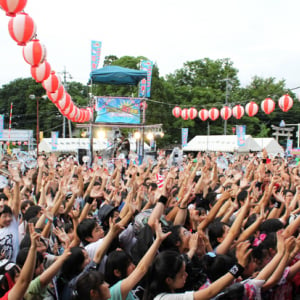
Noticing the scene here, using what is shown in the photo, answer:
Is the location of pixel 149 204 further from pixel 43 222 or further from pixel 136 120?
pixel 136 120

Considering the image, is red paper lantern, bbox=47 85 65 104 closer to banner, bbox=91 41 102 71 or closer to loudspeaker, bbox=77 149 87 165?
loudspeaker, bbox=77 149 87 165

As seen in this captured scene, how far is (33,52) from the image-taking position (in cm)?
738

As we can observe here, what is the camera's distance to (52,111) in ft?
155

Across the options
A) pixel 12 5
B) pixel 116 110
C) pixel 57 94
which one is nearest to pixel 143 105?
pixel 116 110

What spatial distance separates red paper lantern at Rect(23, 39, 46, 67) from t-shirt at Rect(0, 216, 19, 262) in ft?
15.8

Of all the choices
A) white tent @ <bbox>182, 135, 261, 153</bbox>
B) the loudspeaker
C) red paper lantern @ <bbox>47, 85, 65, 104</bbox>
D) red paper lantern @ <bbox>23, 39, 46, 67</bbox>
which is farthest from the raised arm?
white tent @ <bbox>182, 135, 261, 153</bbox>

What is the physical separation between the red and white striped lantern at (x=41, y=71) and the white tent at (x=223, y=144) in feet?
50.1

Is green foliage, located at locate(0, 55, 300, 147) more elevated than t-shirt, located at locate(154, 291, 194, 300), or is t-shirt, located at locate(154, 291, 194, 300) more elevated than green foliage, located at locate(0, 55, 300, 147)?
green foliage, located at locate(0, 55, 300, 147)

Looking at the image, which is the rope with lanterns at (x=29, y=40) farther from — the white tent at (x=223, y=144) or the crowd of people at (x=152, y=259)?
the white tent at (x=223, y=144)

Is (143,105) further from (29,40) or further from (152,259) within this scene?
(152,259)

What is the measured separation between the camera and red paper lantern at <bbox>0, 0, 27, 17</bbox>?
5.41 metres

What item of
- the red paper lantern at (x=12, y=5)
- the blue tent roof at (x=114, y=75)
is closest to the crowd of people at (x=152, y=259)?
the red paper lantern at (x=12, y=5)

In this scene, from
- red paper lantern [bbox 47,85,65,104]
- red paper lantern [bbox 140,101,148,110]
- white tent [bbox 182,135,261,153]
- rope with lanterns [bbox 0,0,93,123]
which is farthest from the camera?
white tent [bbox 182,135,261,153]

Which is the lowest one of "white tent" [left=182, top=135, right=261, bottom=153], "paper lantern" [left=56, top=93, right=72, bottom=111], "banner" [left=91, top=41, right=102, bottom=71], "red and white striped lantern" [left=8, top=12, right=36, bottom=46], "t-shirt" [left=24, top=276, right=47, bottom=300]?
"t-shirt" [left=24, top=276, right=47, bottom=300]
